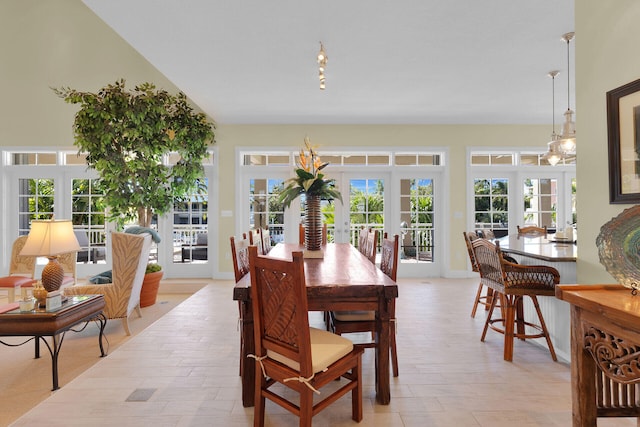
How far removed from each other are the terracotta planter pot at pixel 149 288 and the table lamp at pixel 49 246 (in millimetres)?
1809

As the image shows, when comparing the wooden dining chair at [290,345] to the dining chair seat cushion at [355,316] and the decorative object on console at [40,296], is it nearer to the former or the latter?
the dining chair seat cushion at [355,316]

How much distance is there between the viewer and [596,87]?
2051mm

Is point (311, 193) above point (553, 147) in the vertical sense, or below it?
below

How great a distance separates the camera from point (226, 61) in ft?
11.6

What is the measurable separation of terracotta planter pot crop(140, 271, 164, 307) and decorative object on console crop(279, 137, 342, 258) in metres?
2.65

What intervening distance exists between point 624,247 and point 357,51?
282 cm

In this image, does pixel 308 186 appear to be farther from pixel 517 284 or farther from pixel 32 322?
pixel 32 322

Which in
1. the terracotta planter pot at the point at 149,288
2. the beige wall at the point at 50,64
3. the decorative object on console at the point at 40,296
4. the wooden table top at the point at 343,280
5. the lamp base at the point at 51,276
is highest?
the beige wall at the point at 50,64

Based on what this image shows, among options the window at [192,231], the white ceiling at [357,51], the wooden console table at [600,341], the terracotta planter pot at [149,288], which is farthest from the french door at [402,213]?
the wooden console table at [600,341]

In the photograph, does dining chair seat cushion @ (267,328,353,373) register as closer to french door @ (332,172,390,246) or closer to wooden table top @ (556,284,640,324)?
wooden table top @ (556,284,640,324)

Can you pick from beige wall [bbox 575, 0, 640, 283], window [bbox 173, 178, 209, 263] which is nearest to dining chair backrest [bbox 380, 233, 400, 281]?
beige wall [bbox 575, 0, 640, 283]

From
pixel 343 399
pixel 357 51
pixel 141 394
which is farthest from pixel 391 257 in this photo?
pixel 357 51

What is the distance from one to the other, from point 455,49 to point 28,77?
22.1ft

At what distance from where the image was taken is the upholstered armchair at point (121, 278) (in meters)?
3.21
